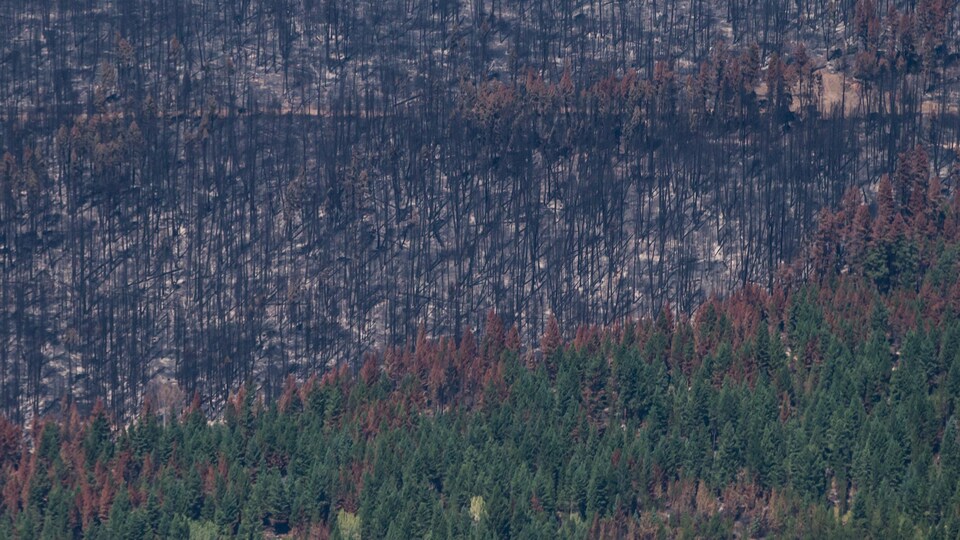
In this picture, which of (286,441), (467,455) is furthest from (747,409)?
(286,441)

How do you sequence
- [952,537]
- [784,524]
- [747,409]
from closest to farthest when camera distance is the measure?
[952,537]
[784,524]
[747,409]

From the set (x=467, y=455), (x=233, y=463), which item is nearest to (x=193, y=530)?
(x=233, y=463)

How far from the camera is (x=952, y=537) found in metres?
168

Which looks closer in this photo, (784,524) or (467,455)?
(784,524)

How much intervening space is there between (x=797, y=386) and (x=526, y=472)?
2448cm

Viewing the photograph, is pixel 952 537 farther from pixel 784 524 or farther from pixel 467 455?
pixel 467 455

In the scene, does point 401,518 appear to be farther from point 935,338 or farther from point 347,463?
point 935,338

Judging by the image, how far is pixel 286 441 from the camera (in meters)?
200

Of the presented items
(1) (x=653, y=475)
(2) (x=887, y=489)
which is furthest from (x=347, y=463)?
(2) (x=887, y=489)

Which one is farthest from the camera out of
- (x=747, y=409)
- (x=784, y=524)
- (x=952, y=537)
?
(x=747, y=409)

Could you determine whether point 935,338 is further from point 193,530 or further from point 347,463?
point 193,530

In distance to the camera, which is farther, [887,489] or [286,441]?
[286,441]

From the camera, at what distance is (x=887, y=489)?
177 metres

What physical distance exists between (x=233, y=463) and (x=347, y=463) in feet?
32.4
